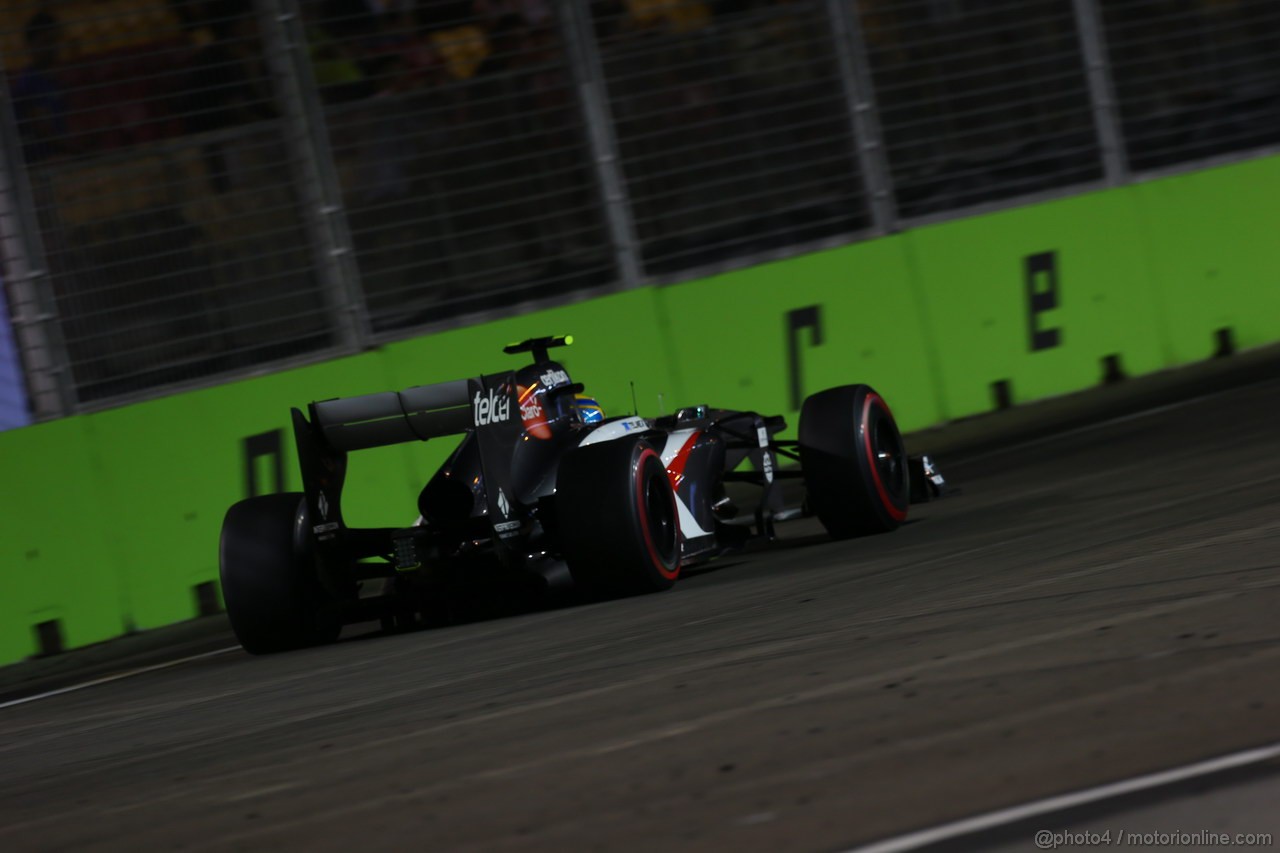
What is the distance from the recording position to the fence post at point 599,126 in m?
12.3

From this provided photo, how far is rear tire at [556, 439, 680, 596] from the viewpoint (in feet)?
23.4

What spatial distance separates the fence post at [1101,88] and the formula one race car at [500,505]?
21.1 ft

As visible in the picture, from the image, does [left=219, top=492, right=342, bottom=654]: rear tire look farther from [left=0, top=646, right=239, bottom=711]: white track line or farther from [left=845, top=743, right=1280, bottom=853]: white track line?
[left=845, top=743, right=1280, bottom=853]: white track line

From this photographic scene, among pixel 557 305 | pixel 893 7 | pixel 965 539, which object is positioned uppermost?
pixel 893 7

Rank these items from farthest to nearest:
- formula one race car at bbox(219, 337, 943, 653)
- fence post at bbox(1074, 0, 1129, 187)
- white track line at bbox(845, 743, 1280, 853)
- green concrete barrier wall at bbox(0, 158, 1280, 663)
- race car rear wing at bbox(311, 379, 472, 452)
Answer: fence post at bbox(1074, 0, 1129, 187), green concrete barrier wall at bbox(0, 158, 1280, 663), race car rear wing at bbox(311, 379, 472, 452), formula one race car at bbox(219, 337, 943, 653), white track line at bbox(845, 743, 1280, 853)

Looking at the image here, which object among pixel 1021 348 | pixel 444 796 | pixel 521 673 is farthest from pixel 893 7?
pixel 444 796

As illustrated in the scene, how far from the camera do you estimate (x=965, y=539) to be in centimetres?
787

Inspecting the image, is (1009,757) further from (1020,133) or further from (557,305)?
A: (1020,133)

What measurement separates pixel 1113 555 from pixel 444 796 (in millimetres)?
3105

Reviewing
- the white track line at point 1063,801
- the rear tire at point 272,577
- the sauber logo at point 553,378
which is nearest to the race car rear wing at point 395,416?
the rear tire at point 272,577

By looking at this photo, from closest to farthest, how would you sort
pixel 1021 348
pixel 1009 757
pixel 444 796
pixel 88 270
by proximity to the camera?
pixel 1009 757
pixel 444 796
pixel 88 270
pixel 1021 348

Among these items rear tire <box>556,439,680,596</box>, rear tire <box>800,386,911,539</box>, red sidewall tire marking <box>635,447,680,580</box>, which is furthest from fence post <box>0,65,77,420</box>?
rear tire <box>800,386,911,539</box>

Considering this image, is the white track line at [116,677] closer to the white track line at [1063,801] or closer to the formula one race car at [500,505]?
the formula one race car at [500,505]

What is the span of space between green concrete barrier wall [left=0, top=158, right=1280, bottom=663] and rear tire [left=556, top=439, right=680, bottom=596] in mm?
3542
